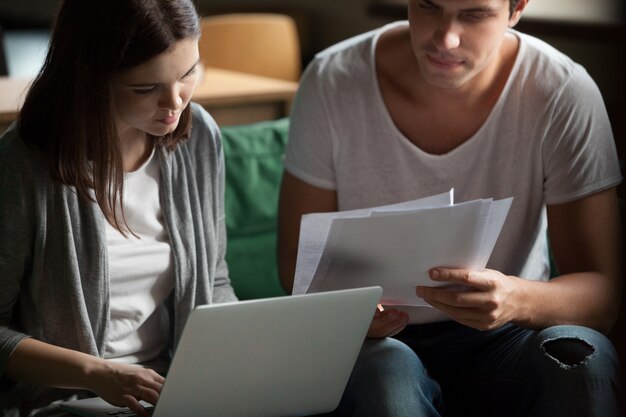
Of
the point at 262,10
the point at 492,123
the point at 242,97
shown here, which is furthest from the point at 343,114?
the point at 262,10

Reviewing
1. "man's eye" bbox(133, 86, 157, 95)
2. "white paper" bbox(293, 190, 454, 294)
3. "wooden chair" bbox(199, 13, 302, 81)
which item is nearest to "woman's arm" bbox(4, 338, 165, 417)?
"white paper" bbox(293, 190, 454, 294)

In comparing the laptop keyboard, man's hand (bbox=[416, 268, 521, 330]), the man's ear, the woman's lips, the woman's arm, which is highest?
the man's ear

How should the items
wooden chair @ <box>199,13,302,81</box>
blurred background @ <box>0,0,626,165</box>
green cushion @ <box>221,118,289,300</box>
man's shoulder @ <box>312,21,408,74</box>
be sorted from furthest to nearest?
wooden chair @ <box>199,13,302,81</box>, blurred background @ <box>0,0,626,165</box>, green cushion @ <box>221,118,289,300</box>, man's shoulder @ <box>312,21,408,74</box>

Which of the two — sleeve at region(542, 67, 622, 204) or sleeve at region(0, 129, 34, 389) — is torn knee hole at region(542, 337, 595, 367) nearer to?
sleeve at region(542, 67, 622, 204)

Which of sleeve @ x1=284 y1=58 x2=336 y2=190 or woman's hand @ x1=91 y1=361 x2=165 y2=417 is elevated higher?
sleeve @ x1=284 y1=58 x2=336 y2=190

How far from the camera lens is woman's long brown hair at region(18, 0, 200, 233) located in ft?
4.42

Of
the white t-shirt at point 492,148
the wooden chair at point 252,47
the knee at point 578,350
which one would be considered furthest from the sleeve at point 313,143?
the wooden chair at point 252,47

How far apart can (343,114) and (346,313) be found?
51 centimetres

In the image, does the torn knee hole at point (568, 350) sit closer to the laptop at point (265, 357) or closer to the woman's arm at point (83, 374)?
the laptop at point (265, 357)

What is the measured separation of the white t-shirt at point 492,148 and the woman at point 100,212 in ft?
0.96

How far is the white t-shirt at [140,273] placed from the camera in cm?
150

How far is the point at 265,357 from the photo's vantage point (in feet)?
4.30

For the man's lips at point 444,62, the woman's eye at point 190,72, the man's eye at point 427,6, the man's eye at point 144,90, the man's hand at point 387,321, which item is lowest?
the man's hand at point 387,321

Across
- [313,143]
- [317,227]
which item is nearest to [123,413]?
[317,227]
